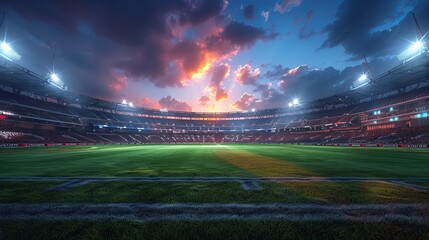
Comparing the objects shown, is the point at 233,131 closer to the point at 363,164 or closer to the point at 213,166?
the point at 363,164

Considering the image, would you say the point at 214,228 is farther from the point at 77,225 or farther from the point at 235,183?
the point at 235,183

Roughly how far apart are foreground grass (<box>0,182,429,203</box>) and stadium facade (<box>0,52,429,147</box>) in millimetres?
43614

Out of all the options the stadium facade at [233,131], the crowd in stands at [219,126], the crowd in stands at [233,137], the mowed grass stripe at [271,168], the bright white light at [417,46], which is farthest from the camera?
the crowd in stands at [219,126]

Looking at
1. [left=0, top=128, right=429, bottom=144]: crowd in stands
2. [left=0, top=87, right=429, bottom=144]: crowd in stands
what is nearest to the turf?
[left=0, top=128, right=429, bottom=144]: crowd in stands

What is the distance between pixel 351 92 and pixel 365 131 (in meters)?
12.7

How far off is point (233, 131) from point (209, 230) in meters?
108

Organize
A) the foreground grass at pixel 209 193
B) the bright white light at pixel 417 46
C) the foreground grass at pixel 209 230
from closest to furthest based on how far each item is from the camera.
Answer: the foreground grass at pixel 209 230 → the foreground grass at pixel 209 193 → the bright white light at pixel 417 46

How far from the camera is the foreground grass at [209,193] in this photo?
4422 mm

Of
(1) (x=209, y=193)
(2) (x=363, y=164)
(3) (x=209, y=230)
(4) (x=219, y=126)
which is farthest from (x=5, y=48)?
(4) (x=219, y=126)

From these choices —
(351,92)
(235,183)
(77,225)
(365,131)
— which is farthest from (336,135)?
(77,225)

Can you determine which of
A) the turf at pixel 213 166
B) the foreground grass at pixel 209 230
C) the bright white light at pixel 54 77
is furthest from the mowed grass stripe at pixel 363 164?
the bright white light at pixel 54 77

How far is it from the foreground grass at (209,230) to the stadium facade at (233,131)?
46.1m

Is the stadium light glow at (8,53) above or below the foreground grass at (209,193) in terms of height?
above

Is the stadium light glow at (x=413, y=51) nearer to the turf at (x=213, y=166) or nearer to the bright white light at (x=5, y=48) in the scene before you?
the turf at (x=213, y=166)
